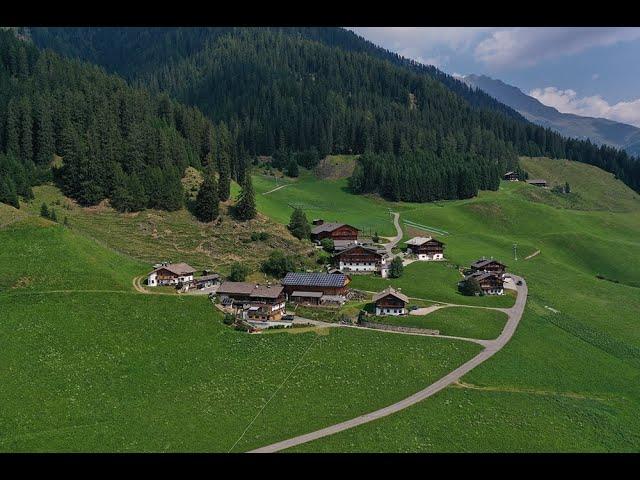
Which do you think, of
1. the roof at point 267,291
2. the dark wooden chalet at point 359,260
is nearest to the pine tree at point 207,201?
the dark wooden chalet at point 359,260

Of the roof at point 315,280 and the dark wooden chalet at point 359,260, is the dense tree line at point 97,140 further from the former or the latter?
the roof at point 315,280

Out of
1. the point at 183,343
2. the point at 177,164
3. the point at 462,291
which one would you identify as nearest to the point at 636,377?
the point at 462,291

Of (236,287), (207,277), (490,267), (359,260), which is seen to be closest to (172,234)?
(207,277)

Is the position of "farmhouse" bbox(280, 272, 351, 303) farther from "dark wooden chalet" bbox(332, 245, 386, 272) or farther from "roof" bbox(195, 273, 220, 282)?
"dark wooden chalet" bbox(332, 245, 386, 272)

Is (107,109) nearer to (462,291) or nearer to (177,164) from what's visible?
(177,164)

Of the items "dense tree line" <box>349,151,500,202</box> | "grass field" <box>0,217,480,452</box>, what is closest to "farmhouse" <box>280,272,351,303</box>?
"grass field" <box>0,217,480,452</box>
